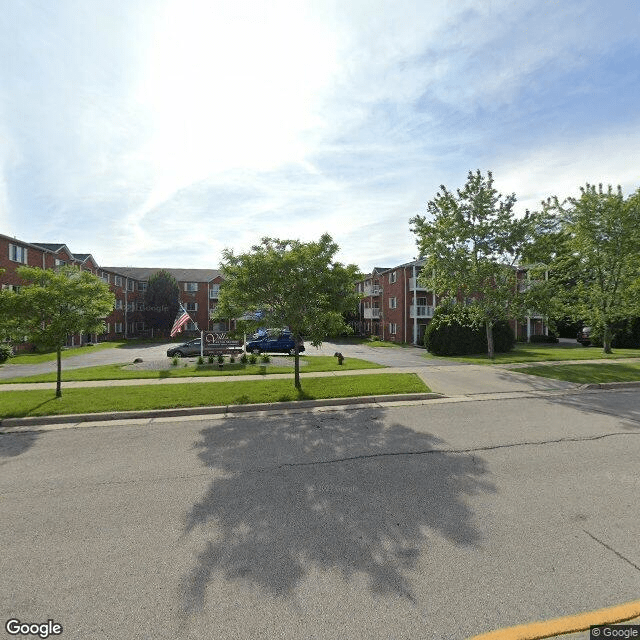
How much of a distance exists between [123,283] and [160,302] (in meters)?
7.28

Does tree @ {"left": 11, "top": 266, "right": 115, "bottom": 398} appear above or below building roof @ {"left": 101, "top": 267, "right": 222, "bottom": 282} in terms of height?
below

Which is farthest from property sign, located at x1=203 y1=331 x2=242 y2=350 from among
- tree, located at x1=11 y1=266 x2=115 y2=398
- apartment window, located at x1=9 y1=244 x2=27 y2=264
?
apartment window, located at x1=9 y1=244 x2=27 y2=264

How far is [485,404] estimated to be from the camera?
388 inches

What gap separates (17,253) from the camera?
30.4m

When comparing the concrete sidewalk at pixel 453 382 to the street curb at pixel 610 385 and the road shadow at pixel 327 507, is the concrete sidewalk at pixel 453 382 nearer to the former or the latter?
the street curb at pixel 610 385

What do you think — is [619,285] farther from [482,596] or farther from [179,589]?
[179,589]

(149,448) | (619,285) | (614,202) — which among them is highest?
(614,202)

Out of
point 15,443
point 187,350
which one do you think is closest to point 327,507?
point 15,443

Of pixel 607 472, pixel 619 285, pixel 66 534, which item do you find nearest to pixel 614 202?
pixel 619 285

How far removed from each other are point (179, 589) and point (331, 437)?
171 inches

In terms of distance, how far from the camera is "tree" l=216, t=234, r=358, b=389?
10.7 m

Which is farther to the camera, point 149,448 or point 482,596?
point 149,448

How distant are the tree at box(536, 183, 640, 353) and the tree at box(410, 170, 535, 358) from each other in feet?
7.45
